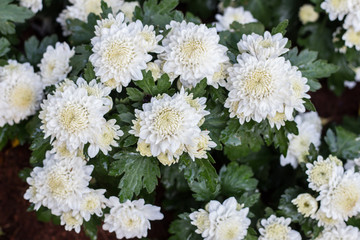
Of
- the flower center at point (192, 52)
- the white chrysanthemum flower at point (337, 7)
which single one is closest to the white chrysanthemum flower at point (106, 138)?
the flower center at point (192, 52)

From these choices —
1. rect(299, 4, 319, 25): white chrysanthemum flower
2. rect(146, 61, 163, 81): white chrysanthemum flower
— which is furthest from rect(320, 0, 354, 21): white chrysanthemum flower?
rect(146, 61, 163, 81): white chrysanthemum flower

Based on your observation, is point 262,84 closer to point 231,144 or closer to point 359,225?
point 231,144

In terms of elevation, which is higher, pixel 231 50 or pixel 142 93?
pixel 231 50

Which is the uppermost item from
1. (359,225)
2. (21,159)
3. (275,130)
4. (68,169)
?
(275,130)

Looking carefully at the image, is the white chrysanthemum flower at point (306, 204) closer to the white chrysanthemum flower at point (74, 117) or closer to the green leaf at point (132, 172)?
the green leaf at point (132, 172)

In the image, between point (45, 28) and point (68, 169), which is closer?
→ point (68, 169)

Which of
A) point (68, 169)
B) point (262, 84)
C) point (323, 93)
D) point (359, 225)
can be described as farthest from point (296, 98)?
point (323, 93)

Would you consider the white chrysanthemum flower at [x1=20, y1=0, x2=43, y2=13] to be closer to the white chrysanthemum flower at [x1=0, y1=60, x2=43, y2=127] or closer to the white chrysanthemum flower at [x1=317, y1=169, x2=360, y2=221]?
the white chrysanthemum flower at [x1=0, y1=60, x2=43, y2=127]

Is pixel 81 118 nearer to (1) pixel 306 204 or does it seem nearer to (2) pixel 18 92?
(2) pixel 18 92
